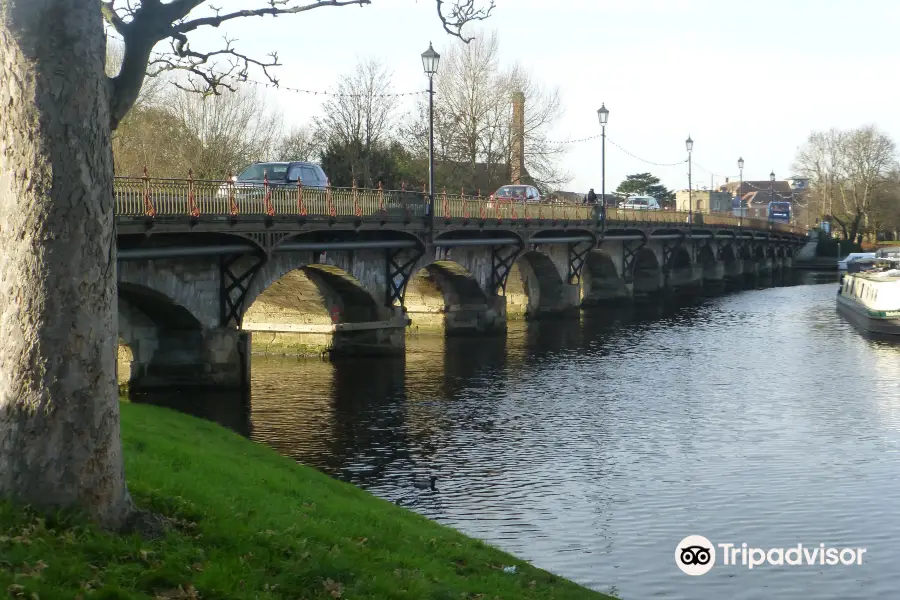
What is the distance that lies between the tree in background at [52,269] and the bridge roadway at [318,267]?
1626 cm

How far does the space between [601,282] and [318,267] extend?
1463 inches

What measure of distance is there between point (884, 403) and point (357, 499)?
1977cm

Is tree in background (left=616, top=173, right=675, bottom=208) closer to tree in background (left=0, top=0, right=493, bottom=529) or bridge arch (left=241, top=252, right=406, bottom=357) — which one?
bridge arch (left=241, top=252, right=406, bottom=357)

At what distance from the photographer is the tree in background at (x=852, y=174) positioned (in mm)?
135250

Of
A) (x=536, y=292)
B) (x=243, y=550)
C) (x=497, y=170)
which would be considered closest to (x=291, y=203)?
(x=243, y=550)

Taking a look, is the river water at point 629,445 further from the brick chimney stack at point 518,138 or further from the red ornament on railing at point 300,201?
the brick chimney stack at point 518,138

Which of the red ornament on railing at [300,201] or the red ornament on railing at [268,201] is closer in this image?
the red ornament on railing at [268,201]

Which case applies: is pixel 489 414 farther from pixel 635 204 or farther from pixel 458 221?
pixel 635 204

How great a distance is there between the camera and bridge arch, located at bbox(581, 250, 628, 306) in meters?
71.9

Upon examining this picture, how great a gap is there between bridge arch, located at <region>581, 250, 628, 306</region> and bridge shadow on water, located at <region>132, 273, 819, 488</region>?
2062 centimetres

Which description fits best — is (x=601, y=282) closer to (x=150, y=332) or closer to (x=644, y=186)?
(x=150, y=332)

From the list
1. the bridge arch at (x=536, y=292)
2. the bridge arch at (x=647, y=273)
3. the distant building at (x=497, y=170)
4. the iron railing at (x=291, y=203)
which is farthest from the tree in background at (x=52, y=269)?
the bridge arch at (x=647, y=273)

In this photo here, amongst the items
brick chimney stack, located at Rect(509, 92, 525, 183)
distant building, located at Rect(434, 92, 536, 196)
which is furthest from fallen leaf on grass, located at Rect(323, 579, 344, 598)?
brick chimney stack, located at Rect(509, 92, 525, 183)

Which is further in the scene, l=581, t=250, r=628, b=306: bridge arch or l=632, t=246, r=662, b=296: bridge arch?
l=632, t=246, r=662, b=296: bridge arch
